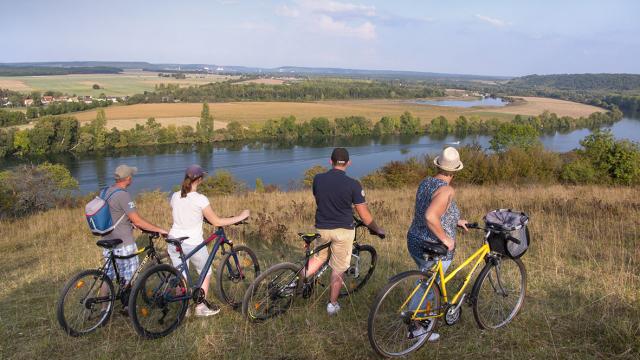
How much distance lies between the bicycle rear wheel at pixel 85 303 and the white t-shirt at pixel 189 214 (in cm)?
78

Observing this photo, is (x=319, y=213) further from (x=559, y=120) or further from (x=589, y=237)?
(x=559, y=120)

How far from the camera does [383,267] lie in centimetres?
543

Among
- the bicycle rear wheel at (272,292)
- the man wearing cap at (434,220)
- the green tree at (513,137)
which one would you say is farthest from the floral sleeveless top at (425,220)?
the green tree at (513,137)

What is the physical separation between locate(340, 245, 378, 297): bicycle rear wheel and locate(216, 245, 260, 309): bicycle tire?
3.21ft

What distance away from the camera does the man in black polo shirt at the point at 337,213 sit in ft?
12.2

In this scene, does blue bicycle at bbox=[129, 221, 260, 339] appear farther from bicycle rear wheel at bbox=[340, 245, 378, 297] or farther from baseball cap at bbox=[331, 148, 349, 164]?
baseball cap at bbox=[331, 148, 349, 164]

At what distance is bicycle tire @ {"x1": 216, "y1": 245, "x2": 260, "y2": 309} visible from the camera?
167 inches

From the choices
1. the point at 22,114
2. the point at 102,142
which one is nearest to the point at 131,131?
the point at 102,142

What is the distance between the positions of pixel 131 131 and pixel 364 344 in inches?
2546

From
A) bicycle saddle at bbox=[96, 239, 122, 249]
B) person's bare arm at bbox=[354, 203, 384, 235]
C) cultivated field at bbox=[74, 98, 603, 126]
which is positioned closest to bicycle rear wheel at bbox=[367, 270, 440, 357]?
person's bare arm at bbox=[354, 203, 384, 235]

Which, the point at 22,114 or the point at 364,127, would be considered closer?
the point at 22,114

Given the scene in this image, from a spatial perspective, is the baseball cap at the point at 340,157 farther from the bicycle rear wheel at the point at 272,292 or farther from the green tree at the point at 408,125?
the green tree at the point at 408,125

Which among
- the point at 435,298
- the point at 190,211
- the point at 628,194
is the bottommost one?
the point at 628,194

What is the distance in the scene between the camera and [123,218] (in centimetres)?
402
